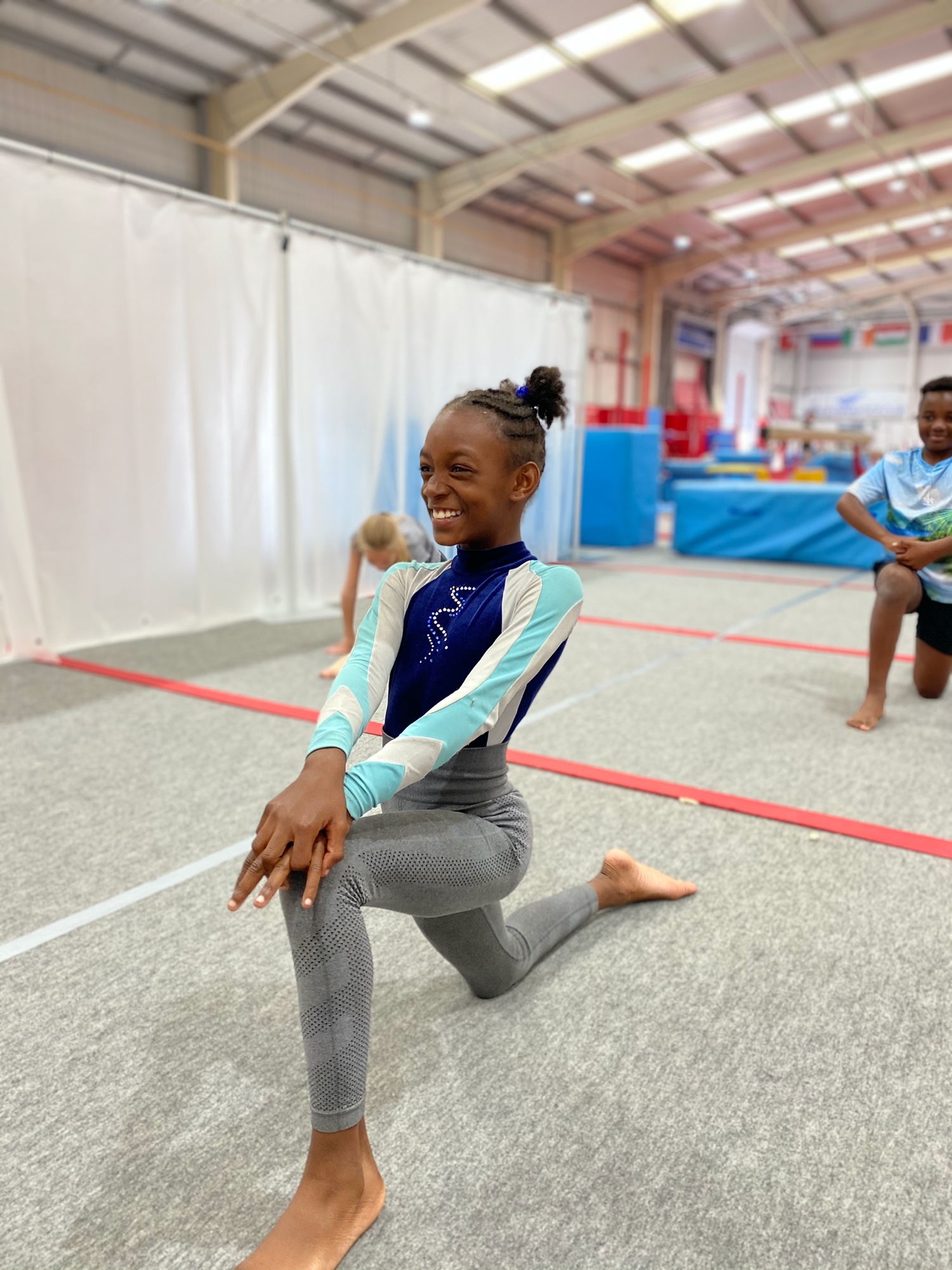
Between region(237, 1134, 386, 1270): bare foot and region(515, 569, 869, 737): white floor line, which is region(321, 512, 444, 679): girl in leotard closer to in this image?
region(515, 569, 869, 737): white floor line

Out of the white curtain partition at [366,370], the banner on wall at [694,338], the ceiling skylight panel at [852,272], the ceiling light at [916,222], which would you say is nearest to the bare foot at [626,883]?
the white curtain partition at [366,370]

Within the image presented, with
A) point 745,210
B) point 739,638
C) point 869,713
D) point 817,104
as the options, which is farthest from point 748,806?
point 745,210

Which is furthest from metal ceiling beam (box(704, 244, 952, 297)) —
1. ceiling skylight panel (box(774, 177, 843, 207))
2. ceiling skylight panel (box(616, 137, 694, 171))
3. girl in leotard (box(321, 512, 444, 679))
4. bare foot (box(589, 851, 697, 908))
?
bare foot (box(589, 851, 697, 908))

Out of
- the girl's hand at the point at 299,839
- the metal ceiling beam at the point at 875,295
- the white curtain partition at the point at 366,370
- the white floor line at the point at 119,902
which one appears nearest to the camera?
the girl's hand at the point at 299,839

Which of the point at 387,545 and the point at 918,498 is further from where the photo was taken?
the point at 387,545

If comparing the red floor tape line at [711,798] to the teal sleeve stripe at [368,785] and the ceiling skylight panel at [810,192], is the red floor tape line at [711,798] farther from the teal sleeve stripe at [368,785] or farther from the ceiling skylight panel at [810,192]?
the ceiling skylight panel at [810,192]

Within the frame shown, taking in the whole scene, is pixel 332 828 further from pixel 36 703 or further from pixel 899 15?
pixel 899 15

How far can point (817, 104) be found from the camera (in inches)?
391

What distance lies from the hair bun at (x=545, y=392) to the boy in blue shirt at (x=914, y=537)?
79.7 inches

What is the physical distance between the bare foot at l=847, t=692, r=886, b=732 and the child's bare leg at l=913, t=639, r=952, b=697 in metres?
0.26

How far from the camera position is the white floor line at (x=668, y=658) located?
116 inches

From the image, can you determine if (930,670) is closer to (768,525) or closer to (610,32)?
(768,525)

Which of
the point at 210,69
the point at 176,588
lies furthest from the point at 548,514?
the point at 210,69

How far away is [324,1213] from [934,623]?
2.70 m
